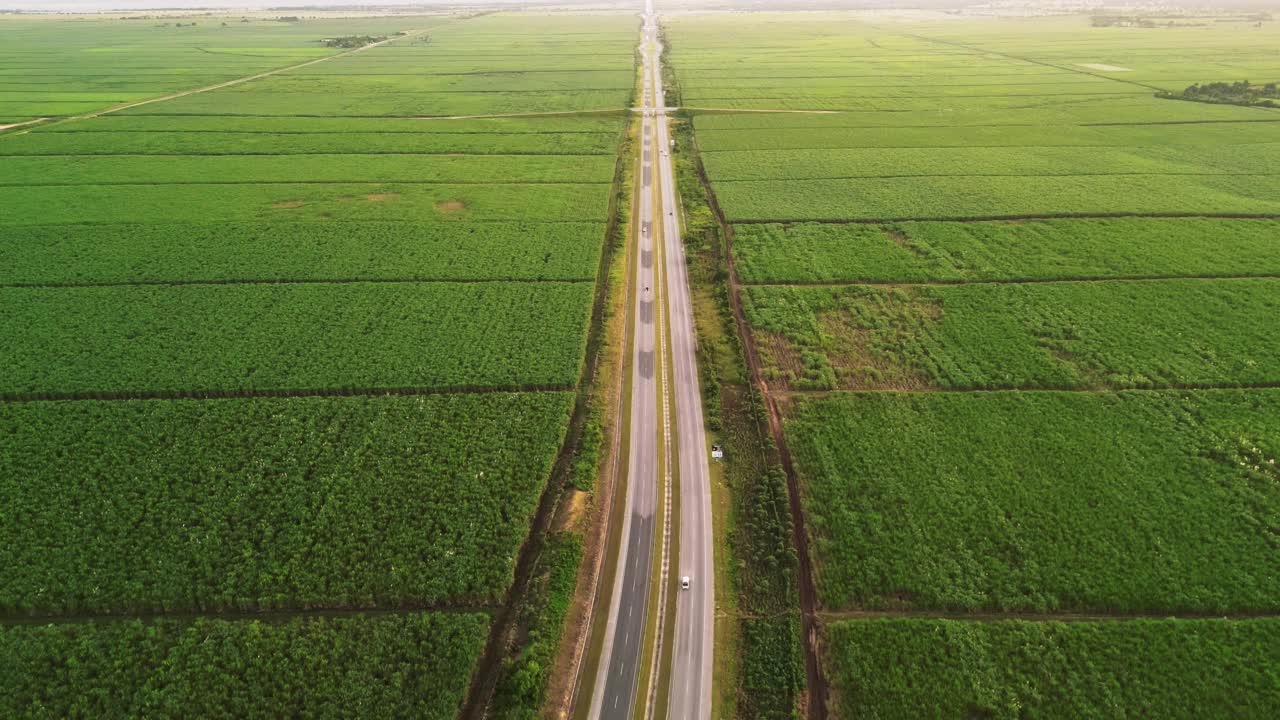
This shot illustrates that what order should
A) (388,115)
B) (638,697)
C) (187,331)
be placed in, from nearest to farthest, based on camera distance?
(638,697) < (187,331) < (388,115)

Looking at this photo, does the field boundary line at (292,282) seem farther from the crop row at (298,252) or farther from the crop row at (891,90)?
the crop row at (891,90)

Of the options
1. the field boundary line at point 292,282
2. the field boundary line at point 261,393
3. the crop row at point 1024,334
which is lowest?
the field boundary line at point 261,393

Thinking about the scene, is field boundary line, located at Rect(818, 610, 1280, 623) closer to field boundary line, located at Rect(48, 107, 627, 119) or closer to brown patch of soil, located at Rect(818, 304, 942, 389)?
brown patch of soil, located at Rect(818, 304, 942, 389)

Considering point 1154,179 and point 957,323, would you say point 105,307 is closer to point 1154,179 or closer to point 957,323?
point 957,323

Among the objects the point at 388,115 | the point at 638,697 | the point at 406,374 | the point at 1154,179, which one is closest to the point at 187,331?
the point at 406,374

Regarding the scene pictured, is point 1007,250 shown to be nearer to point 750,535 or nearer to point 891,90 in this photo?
point 750,535

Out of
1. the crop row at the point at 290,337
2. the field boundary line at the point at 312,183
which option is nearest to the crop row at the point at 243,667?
the crop row at the point at 290,337
